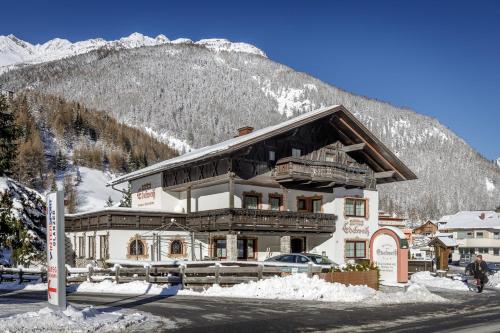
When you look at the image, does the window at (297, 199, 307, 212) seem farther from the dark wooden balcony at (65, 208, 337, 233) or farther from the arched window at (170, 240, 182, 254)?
the arched window at (170, 240, 182, 254)

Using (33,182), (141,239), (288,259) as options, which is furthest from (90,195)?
(288,259)

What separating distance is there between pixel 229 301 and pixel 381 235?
384 inches

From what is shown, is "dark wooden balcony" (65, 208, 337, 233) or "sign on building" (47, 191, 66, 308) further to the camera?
"dark wooden balcony" (65, 208, 337, 233)

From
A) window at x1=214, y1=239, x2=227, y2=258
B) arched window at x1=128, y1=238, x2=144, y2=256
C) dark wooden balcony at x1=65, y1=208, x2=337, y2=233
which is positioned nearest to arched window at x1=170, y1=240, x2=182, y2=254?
dark wooden balcony at x1=65, y1=208, x2=337, y2=233

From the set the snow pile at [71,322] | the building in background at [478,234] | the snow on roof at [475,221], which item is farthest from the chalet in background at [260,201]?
the snow on roof at [475,221]

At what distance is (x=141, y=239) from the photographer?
35.9 metres

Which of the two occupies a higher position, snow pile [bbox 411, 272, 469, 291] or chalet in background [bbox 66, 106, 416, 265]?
chalet in background [bbox 66, 106, 416, 265]

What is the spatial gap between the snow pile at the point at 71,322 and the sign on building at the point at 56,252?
0.39 m

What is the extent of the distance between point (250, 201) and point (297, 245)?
208 inches

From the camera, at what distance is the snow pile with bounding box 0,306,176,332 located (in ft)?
44.9

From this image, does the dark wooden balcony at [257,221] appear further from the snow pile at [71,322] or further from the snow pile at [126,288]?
the snow pile at [71,322]

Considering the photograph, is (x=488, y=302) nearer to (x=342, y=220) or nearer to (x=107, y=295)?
(x=107, y=295)

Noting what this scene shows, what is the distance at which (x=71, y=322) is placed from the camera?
1399cm

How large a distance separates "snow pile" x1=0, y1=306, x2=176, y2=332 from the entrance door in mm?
24638
